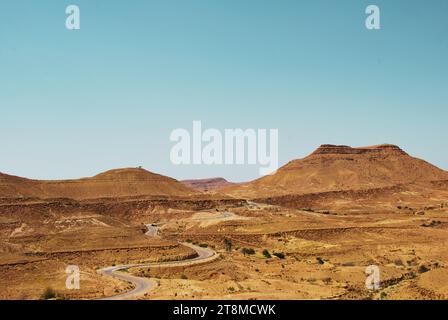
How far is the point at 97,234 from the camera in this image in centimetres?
6881

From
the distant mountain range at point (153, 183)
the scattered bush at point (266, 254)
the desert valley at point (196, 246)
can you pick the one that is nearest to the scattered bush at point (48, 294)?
the desert valley at point (196, 246)

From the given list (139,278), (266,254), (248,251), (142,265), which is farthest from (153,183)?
(139,278)

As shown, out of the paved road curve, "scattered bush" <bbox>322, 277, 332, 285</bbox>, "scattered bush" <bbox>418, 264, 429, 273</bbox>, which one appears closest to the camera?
the paved road curve

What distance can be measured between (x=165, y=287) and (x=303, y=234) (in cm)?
4316

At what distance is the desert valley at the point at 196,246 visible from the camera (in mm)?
40344

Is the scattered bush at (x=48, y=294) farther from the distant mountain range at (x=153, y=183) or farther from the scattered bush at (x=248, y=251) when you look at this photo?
the distant mountain range at (x=153, y=183)

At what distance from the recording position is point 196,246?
7419 centimetres

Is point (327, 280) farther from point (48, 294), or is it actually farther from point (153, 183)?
point (153, 183)

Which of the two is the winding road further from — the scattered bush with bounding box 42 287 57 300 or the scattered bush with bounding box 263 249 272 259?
the scattered bush with bounding box 263 249 272 259

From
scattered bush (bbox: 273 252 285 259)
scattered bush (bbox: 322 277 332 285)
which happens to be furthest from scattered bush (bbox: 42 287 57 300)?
scattered bush (bbox: 273 252 285 259)

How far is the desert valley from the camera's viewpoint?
132ft

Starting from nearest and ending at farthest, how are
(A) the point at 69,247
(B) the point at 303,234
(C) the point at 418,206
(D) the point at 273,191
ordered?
(A) the point at 69,247, (B) the point at 303,234, (C) the point at 418,206, (D) the point at 273,191

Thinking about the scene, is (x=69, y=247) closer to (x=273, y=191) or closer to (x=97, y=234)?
(x=97, y=234)
